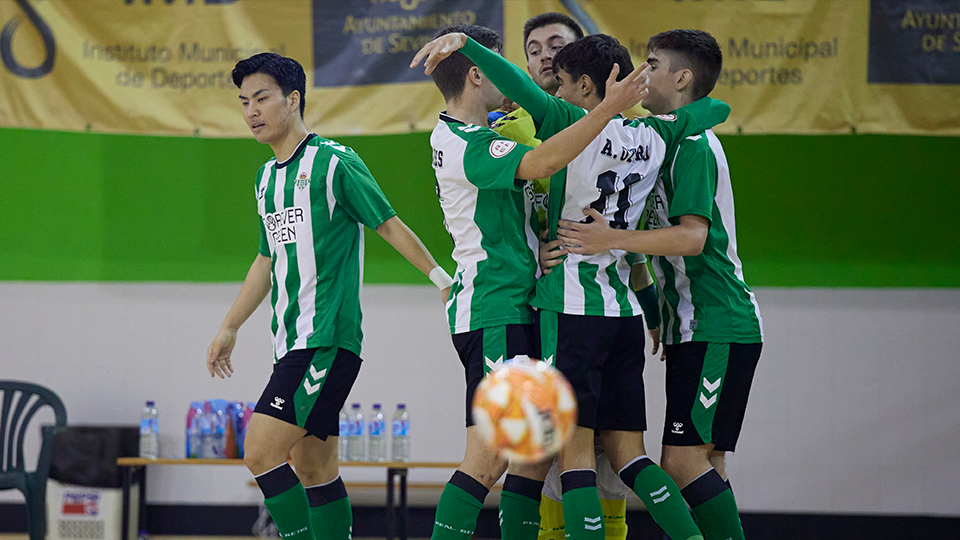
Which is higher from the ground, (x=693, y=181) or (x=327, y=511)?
(x=693, y=181)

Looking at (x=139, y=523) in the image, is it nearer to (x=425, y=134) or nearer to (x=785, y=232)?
(x=425, y=134)

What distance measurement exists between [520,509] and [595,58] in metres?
1.62

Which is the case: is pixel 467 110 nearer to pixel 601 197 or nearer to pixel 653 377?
pixel 601 197

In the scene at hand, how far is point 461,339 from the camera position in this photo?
308 centimetres

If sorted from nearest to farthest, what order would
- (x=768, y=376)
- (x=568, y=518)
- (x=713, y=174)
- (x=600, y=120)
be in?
(x=600, y=120) → (x=568, y=518) → (x=713, y=174) → (x=768, y=376)

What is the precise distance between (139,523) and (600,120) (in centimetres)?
509

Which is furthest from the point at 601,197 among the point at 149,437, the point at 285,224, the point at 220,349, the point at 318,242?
the point at 149,437

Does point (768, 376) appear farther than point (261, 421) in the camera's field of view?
Yes

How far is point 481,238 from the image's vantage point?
304 centimetres

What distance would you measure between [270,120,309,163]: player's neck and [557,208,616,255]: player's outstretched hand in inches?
53.4

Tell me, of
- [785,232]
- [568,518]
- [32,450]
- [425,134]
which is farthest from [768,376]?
[32,450]

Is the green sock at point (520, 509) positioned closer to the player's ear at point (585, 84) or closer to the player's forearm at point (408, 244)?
the player's forearm at point (408, 244)

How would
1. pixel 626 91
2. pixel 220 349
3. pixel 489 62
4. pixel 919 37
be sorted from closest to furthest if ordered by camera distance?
1. pixel 626 91
2. pixel 489 62
3. pixel 220 349
4. pixel 919 37

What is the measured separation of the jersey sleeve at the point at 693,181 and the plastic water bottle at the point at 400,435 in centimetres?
334
